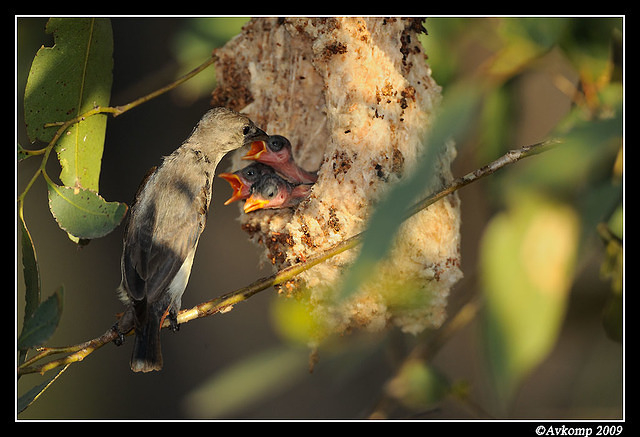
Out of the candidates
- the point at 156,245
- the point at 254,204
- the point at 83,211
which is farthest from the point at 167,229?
the point at 254,204

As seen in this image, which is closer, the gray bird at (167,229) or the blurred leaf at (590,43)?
the blurred leaf at (590,43)

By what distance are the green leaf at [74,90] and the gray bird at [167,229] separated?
0.74ft

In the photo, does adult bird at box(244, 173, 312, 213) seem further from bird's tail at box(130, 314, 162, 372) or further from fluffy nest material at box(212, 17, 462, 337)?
bird's tail at box(130, 314, 162, 372)

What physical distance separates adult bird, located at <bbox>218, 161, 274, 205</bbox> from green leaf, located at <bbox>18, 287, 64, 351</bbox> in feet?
3.83

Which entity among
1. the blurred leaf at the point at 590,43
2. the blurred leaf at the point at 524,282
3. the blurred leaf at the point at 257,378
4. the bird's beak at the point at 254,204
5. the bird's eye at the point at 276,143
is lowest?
the blurred leaf at the point at 524,282

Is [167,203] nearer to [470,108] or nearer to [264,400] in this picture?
[264,400]

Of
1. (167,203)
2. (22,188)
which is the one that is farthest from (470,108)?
(22,188)

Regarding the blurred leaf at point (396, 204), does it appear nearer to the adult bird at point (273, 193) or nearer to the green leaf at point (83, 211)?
the green leaf at point (83, 211)

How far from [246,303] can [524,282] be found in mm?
2041

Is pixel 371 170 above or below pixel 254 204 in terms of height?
below

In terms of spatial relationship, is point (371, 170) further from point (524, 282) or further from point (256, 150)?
point (524, 282)

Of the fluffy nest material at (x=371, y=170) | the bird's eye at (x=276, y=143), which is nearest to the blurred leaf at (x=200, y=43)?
the fluffy nest material at (x=371, y=170)

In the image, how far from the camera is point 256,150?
8.15ft

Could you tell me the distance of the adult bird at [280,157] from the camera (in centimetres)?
241
